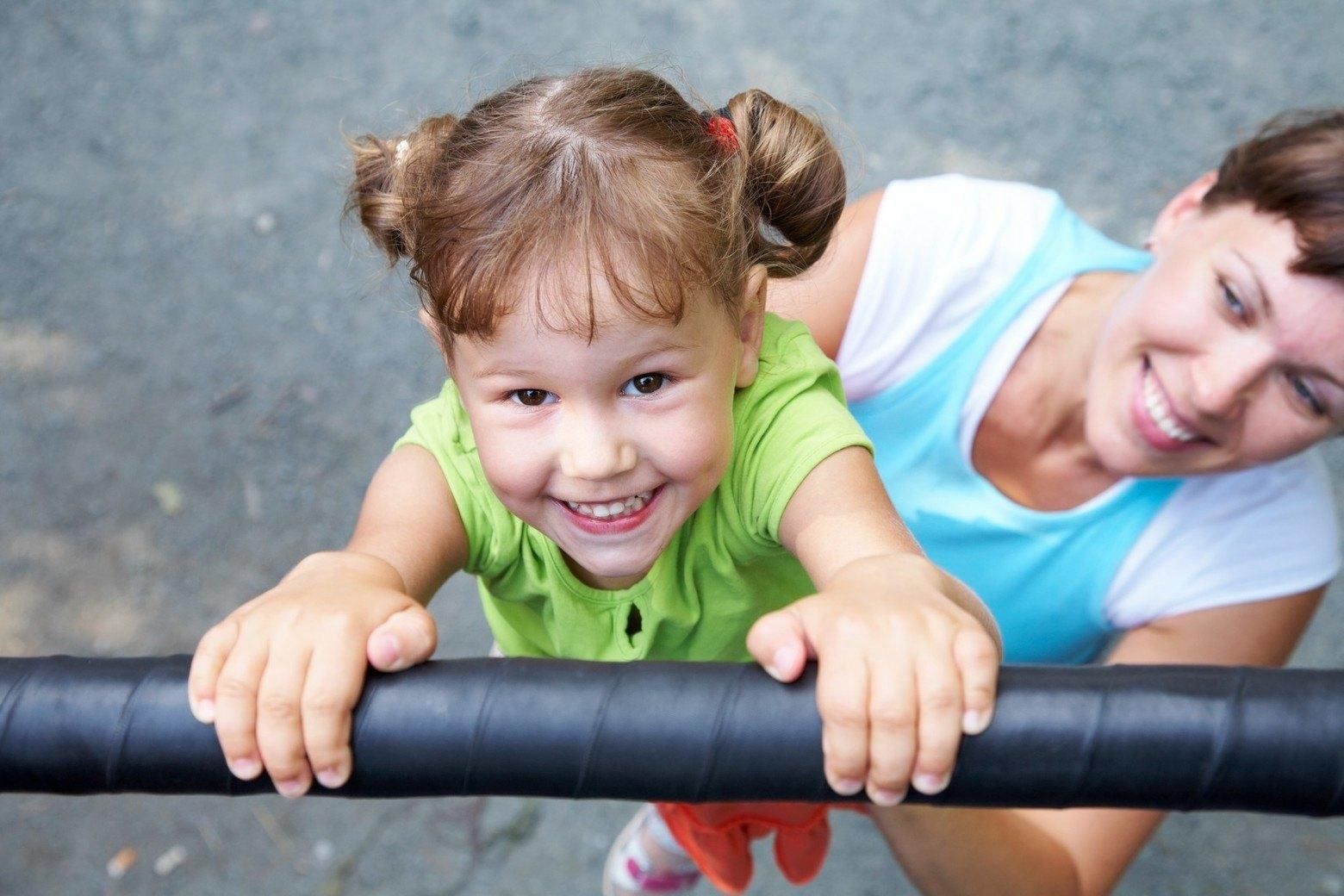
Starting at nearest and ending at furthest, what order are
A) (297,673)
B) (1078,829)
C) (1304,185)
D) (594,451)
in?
(297,673) → (594,451) → (1304,185) → (1078,829)

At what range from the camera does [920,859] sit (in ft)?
5.43

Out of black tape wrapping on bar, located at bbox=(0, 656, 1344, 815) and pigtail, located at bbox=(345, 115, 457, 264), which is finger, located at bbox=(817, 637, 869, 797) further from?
pigtail, located at bbox=(345, 115, 457, 264)

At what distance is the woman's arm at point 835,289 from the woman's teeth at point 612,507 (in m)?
0.59

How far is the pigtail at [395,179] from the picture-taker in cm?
121

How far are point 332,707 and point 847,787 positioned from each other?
34 cm

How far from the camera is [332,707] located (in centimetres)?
88

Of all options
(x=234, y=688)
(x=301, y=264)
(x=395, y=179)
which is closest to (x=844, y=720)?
(x=234, y=688)

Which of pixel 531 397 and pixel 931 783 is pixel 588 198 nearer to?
pixel 531 397

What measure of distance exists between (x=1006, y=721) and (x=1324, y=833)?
198 cm

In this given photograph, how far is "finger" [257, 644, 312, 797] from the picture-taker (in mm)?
905

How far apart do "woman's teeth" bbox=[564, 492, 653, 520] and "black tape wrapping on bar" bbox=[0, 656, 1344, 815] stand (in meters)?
0.28

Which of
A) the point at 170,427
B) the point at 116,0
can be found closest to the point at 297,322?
the point at 170,427

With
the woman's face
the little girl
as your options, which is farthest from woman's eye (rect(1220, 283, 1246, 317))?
the little girl

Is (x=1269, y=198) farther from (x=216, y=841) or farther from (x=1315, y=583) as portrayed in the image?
(x=216, y=841)
